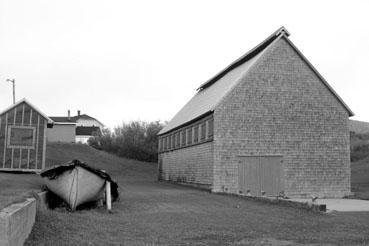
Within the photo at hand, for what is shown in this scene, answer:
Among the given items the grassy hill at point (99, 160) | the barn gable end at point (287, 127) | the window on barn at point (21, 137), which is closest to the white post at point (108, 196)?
the barn gable end at point (287, 127)

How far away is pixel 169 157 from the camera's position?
1885 inches

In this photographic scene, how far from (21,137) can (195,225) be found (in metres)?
19.7

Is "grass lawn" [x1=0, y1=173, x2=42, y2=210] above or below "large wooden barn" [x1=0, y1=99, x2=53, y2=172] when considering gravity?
below

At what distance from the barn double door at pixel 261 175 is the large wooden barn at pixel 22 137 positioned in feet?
39.9

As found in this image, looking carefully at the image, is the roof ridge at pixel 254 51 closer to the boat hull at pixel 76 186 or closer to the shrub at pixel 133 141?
the boat hull at pixel 76 186

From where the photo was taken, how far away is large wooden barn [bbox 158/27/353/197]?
32688mm

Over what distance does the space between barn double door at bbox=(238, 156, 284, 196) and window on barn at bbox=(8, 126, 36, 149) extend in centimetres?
1266

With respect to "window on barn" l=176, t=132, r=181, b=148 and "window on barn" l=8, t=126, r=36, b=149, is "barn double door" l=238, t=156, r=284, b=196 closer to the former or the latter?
"window on barn" l=176, t=132, r=181, b=148

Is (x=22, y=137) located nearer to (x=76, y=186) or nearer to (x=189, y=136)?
(x=189, y=136)

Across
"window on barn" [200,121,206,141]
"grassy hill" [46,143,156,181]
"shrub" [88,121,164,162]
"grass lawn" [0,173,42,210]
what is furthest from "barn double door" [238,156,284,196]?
"shrub" [88,121,164,162]

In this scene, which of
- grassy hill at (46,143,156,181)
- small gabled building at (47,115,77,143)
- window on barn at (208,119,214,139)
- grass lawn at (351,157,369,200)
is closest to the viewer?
window on barn at (208,119,214,139)

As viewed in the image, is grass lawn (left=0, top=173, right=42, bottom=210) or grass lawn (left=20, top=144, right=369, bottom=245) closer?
grass lawn (left=20, top=144, right=369, bottom=245)

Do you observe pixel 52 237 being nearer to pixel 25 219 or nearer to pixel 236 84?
pixel 25 219

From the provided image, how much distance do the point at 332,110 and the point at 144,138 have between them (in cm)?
4392
